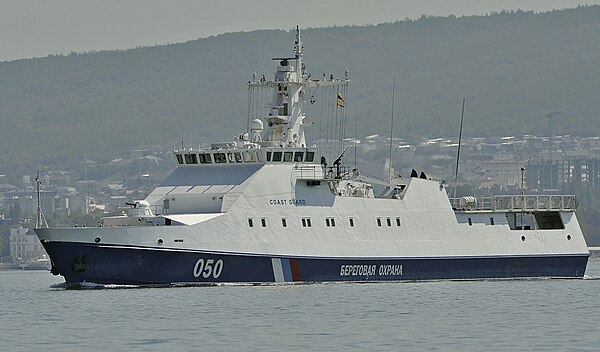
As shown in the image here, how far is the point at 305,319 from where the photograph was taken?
4353 cm

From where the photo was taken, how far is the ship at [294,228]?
52.8m

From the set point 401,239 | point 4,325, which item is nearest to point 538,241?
point 401,239

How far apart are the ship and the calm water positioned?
946mm

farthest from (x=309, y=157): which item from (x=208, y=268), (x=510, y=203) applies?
(x=510, y=203)

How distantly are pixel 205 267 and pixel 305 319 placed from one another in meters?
10.3

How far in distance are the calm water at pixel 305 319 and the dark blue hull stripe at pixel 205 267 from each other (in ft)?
1.85

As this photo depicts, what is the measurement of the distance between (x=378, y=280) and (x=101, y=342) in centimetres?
2104

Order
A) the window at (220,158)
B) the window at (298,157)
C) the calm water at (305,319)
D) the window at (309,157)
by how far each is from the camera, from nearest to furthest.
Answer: the calm water at (305,319) → the window at (220,158) → the window at (298,157) → the window at (309,157)

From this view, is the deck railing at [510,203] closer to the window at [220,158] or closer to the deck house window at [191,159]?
the window at [220,158]

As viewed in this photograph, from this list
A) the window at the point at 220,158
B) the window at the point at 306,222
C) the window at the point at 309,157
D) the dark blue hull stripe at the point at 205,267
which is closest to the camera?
the dark blue hull stripe at the point at 205,267

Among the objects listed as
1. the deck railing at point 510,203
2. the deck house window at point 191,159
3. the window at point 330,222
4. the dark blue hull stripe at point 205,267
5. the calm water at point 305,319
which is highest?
the deck house window at point 191,159

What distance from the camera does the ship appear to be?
5281 cm

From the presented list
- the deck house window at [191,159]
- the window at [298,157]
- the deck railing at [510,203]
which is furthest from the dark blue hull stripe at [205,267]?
the deck house window at [191,159]

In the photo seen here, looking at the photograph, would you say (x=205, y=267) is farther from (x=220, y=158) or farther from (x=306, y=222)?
(x=220, y=158)
